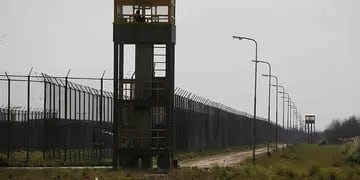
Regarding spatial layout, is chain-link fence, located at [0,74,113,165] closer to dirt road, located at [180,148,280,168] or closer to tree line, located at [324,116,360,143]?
dirt road, located at [180,148,280,168]

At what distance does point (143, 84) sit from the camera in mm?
37438

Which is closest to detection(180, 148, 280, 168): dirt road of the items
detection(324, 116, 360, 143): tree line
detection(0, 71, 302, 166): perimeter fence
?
detection(0, 71, 302, 166): perimeter fence

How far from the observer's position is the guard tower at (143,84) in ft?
121

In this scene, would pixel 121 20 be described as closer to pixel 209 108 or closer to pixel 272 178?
pixel 272 178

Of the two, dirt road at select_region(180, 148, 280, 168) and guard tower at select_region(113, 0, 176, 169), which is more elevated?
guard tower at select_region(113, 0, 176, 169)

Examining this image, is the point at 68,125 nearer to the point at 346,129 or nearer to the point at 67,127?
the point at 67,127

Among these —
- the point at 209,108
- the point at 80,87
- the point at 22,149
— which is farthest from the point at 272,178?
the point at 209,108

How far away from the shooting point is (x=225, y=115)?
88500 millimetres

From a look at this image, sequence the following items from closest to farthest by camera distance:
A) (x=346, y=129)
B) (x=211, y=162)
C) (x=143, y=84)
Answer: (x=143, y=84) → (x=211, y=162) → (x=346, y=129)

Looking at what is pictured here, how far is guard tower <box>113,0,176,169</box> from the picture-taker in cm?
3684

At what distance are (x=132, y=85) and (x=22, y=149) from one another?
850 inches

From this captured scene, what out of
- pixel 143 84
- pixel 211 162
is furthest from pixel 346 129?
pixel 143 84

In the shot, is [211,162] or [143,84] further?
[211,162]

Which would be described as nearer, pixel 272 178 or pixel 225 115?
pixel 272 178
